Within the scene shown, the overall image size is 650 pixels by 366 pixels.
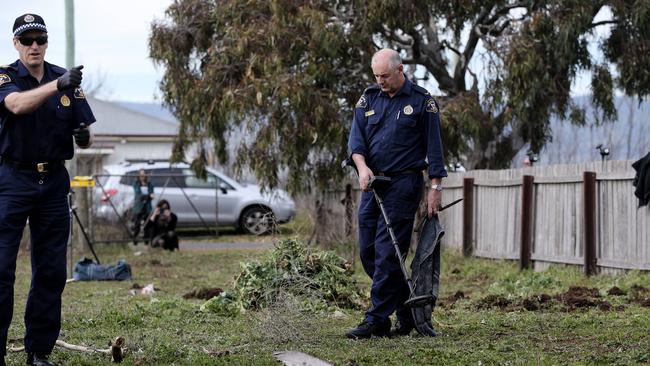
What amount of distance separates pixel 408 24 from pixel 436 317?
33.5ft

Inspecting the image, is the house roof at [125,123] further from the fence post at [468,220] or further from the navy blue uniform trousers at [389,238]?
the navy blue uniform trousers at [389,238]

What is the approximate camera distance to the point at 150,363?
671 centimetres

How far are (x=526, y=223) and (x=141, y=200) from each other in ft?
36.2

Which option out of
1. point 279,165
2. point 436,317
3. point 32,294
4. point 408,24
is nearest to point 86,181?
point 279,165

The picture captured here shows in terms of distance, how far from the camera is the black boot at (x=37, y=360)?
6734 mm

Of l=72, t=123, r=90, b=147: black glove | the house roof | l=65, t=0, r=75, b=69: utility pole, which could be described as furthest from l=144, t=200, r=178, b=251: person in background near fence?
the house roof

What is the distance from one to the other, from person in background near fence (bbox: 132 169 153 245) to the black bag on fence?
23.8ft

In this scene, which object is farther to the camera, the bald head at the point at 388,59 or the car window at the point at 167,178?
the car window at the point at 167,178

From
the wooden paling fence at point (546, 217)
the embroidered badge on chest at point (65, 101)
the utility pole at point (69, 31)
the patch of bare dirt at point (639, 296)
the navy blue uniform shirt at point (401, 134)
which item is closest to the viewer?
the embroidered badge on chest at point (65, 101)

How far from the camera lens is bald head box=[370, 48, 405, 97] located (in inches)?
311

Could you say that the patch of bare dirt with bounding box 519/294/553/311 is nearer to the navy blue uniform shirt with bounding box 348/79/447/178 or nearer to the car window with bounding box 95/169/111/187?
the navy blue uniform shirt with bounding box 348/79/447/178

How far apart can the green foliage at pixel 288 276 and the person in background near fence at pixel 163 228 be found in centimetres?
1205

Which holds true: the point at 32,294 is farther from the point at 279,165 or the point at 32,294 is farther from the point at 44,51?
the point at 279,165

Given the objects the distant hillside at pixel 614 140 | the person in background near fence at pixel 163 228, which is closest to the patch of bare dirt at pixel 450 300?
the person in background near fence at pixel 163 228
